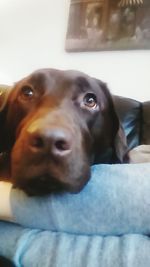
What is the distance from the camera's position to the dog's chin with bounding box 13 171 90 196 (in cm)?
65

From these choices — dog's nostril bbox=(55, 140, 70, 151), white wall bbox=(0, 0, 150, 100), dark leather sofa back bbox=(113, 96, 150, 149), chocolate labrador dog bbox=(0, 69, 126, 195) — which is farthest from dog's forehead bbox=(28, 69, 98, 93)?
white wall bbox=(0, 0, 150, 100)

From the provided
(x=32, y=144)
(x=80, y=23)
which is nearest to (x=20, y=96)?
(x=32, y=144)

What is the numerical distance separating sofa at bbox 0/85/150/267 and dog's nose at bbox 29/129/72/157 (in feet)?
0.31

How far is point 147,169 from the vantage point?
72 centimetres

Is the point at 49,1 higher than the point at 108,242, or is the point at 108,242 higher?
the point at 49,1

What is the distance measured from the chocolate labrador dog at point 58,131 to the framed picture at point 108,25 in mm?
1221

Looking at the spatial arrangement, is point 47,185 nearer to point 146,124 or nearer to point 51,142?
point 51,142

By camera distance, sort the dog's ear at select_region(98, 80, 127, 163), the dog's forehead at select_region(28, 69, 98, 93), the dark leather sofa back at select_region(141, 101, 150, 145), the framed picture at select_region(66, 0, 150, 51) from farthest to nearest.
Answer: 1. the framed picture at select_region(66, 0, 150, 51)
2. the dark leather sofa back at select_region(141, 101, 150, 145)
3. the dog's ear at select_region(98, 80, 127, 163)
4. the dog's forehead at select_region(28, 69, 98, 93)

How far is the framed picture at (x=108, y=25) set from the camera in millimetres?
2154

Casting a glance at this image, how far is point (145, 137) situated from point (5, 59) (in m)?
1.38

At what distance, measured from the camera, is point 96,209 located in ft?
2.15

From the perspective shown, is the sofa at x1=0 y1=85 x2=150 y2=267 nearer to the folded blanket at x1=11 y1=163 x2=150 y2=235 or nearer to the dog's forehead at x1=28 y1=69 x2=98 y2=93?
the folded blanket at x1=11 y1=163 x2=150 y2=235

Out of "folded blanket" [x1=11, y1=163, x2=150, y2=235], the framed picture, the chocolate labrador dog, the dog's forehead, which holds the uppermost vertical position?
the framed picture

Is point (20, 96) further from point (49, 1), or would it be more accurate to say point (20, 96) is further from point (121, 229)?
point (49, 1)
